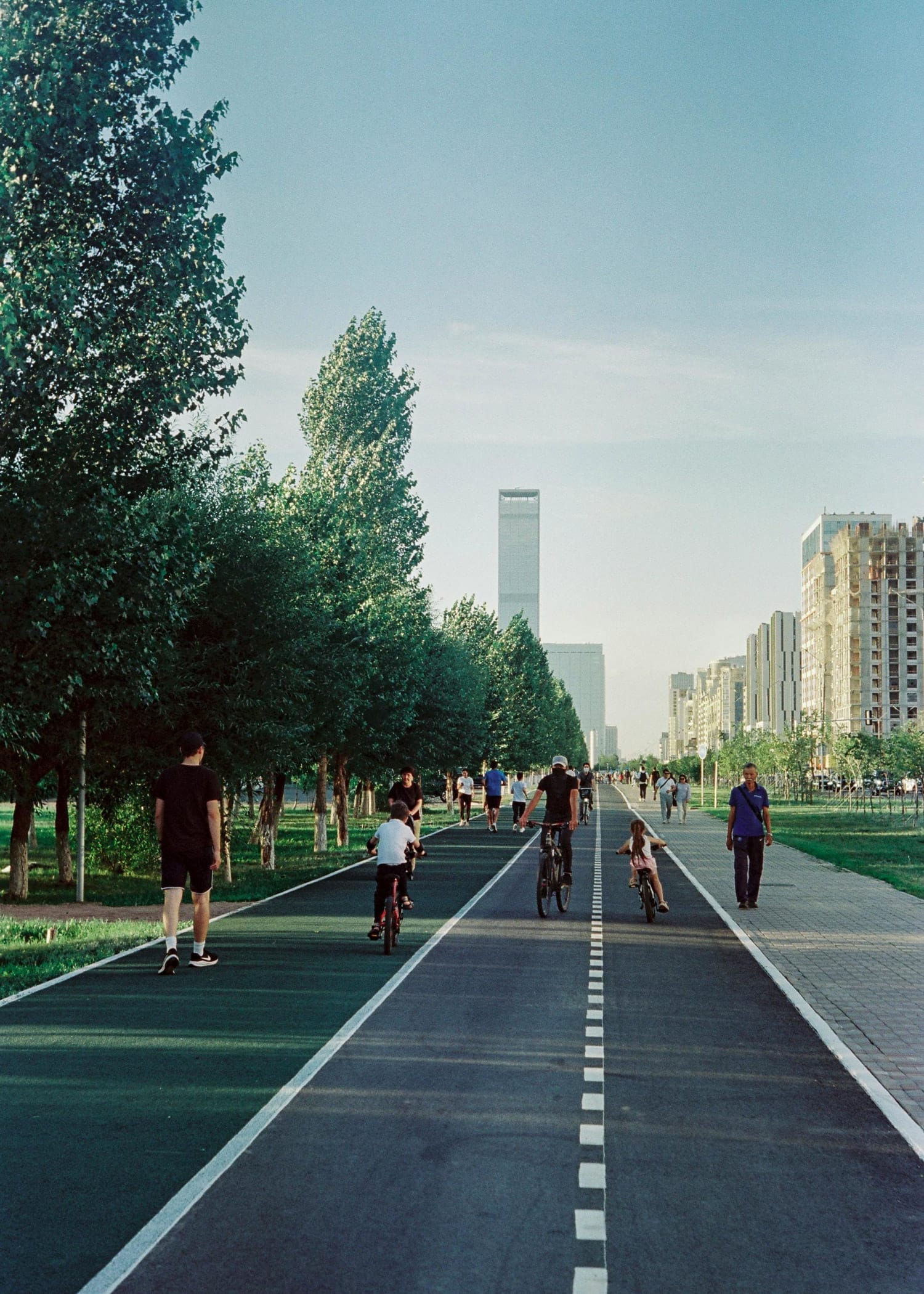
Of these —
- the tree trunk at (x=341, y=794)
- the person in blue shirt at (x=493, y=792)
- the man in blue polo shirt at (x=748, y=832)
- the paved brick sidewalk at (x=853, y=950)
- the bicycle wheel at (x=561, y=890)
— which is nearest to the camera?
the paved brick sidewalk at (x=853, y=950)

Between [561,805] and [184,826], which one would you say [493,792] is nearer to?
[561,805]

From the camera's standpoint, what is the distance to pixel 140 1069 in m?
8.27

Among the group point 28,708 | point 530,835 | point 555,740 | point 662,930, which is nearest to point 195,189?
point 28,708

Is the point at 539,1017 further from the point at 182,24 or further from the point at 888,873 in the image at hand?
the point at 888,873

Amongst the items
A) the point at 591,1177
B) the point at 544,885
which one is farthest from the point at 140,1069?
the point at 544,885

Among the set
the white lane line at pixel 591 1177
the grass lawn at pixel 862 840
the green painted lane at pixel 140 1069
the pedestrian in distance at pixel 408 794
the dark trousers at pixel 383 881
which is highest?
the pedestrian in distance at pixel 408 794

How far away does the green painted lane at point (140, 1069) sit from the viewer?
5.48 meters

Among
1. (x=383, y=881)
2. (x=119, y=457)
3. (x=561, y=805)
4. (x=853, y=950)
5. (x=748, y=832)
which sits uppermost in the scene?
(x=119, y=457)

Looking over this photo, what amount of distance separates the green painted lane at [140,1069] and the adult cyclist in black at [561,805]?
11.5 ft

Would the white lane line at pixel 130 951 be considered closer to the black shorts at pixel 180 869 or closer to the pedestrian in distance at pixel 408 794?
the black shorts at pixel 180 869

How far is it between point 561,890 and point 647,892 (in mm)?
1643

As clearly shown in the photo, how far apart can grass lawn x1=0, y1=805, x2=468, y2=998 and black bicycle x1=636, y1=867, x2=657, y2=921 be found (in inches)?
225

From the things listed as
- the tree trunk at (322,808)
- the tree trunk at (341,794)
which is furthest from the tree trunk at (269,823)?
the tree trunk at (341,794)

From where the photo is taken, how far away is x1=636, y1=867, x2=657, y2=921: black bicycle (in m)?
17.1
